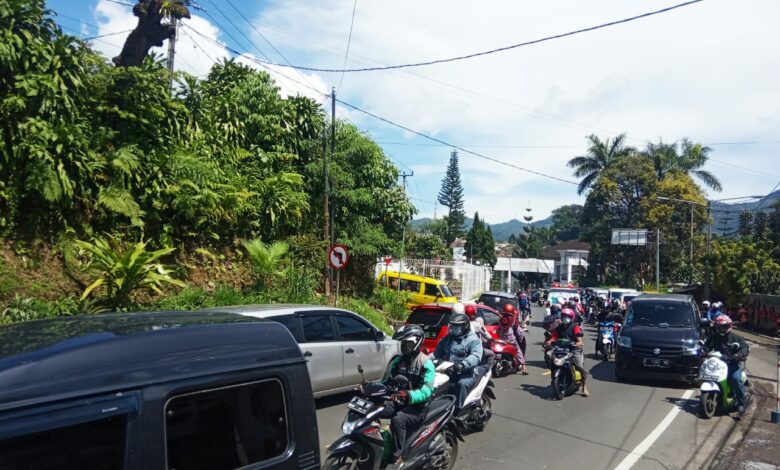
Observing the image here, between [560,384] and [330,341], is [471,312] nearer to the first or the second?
[560,384]

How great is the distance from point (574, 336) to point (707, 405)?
7.79 ft

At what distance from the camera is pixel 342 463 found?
5.06m

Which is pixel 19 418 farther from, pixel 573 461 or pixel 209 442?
pixel 573 461

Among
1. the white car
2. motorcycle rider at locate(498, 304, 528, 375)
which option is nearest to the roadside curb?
motorcycle rider at locate(498, 304, 528, 375)

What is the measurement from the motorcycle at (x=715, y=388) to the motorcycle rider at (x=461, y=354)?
4.15 m

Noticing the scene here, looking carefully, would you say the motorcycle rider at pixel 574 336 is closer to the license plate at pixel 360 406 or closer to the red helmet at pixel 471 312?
the red helmet at pixel 471 312

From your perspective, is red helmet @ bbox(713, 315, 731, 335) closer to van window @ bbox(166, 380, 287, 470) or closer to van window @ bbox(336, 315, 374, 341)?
van window @ bbox(336, 315, 374, 341)

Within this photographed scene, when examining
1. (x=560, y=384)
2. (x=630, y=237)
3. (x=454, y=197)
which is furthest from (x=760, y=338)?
(x=454, y=197)

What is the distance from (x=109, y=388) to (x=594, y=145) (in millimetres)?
57130

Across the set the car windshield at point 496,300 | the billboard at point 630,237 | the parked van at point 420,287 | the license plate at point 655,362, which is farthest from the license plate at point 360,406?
the billboard at point 630,237

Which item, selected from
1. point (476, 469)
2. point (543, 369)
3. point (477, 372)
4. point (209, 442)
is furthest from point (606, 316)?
point (209, 442)

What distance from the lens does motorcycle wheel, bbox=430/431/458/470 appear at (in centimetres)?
573

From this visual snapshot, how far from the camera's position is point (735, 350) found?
9.23 metres

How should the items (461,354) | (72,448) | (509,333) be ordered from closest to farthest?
1. (72,448)
2. (461,354)
3. (509,333)
